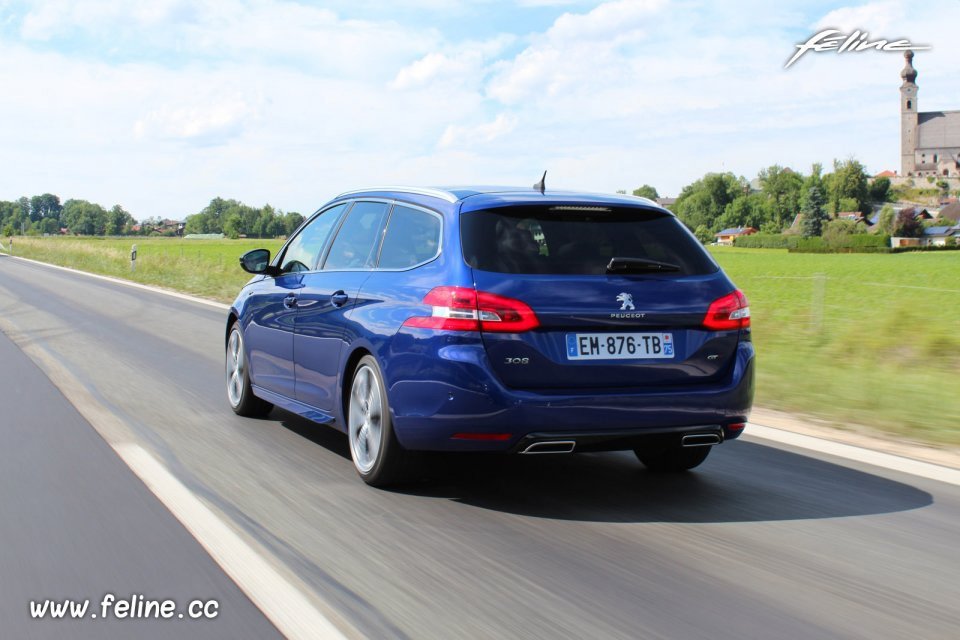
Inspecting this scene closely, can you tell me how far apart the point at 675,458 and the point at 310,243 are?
280cm

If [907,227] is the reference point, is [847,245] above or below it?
below

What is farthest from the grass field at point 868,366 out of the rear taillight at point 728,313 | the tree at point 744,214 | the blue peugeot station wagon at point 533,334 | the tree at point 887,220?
the tree at point 744,214

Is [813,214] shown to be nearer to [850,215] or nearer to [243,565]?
[850,215]

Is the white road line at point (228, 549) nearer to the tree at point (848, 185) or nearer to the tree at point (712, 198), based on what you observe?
the tree at point (848, 185)

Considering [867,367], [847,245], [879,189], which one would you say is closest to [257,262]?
[867,367]

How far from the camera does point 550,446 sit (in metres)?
5.19

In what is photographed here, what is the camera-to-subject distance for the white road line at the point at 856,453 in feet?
20.6

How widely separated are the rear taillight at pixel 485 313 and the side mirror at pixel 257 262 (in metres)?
2.77

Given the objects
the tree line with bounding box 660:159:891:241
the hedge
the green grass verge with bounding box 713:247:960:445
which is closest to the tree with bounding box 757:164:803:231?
the tree line with bounding box 660:159:891:241

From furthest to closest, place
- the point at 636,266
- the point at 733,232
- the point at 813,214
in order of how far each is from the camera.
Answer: the point at 733,232 < the point at 813,214 < the point at 636,266

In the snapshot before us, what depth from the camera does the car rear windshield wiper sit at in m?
5.41

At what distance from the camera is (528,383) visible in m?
5.15

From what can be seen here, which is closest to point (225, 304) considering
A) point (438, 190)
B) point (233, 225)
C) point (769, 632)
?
point (438, 190)

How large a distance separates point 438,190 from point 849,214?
6626 inches
